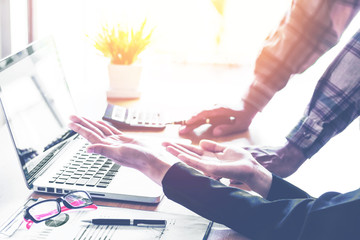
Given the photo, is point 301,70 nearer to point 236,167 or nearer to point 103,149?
point 236,167

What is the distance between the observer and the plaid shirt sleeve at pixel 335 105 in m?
1.22

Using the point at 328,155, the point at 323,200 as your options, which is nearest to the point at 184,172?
the point at 323,200

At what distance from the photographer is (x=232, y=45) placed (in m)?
2.85

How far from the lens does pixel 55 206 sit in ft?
2.98

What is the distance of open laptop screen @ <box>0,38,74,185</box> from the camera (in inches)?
38.1

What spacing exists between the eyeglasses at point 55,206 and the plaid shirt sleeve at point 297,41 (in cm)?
71

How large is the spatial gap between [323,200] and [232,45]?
2.10m

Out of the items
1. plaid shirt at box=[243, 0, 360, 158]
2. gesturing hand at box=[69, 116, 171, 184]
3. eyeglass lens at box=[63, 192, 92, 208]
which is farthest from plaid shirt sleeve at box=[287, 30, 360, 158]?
eyeglass lens at box=[63, 192, 92, 208]

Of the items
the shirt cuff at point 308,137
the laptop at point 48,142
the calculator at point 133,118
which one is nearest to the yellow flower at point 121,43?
the calculator at point 133,118

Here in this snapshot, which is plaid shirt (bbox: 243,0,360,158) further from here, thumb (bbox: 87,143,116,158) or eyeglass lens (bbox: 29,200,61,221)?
eyeglass lens (bbox: 29,200,61,221)

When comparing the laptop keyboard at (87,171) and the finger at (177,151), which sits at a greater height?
the finger at (177,151)

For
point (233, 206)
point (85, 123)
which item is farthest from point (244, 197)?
point (85, 123)

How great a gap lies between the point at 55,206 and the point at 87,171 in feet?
0.51

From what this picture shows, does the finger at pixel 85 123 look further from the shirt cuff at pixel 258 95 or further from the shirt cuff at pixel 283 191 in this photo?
the shirt cuff at pixel 258 95
